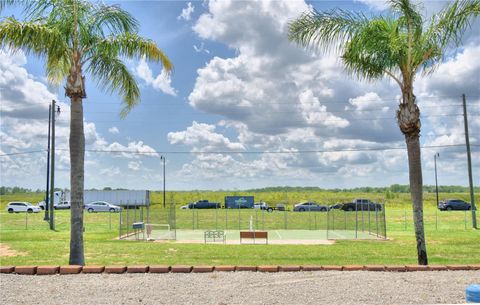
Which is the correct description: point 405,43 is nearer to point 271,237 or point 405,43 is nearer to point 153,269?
point 153,269

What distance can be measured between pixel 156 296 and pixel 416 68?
27.8 feet

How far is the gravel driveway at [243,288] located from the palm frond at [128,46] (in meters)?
5.68

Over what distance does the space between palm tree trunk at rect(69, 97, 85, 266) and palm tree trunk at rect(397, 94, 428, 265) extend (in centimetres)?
771

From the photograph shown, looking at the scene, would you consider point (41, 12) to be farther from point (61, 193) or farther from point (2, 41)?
point (61, 193)

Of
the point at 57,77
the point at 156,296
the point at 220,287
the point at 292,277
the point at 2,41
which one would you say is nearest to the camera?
the point at 156,296

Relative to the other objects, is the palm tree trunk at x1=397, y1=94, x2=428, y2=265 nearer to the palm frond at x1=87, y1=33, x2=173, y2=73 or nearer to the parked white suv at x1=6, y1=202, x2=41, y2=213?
the palm frond at x1=87, y1=33, x2=173, y2=73

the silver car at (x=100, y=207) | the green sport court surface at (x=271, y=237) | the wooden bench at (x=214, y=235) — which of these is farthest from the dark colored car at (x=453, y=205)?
the silver car at (x=100, y=207)

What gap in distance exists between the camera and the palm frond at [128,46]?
38.9 feet

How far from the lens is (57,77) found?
1338cm

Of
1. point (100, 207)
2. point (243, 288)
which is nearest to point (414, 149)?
point (243, 288)

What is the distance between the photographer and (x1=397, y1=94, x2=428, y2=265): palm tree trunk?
1159 cm

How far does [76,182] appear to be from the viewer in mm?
11141

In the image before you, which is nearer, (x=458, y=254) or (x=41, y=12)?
(x=41, y=12)

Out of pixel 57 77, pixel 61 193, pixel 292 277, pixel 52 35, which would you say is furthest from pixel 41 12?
pixel 61 193
